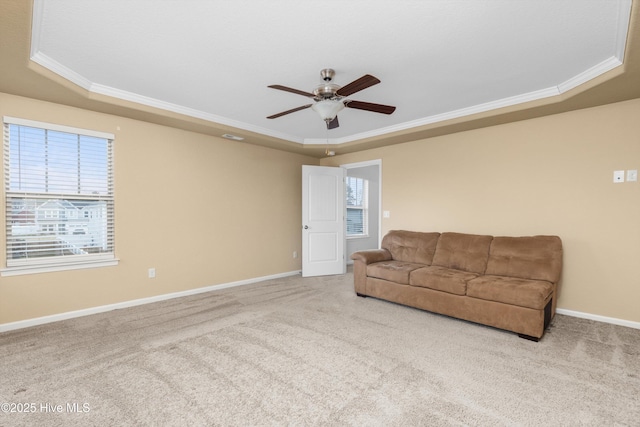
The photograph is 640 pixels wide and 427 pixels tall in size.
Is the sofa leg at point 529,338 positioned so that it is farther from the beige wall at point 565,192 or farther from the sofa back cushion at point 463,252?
the beige wall at point 565,192

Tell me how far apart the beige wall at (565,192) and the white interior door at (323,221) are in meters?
1.76

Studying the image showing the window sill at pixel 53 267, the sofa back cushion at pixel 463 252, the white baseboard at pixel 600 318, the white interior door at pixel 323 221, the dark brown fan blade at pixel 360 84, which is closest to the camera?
the dark brown fan blade at pixel 360 84

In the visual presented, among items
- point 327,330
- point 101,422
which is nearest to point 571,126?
point 327,330

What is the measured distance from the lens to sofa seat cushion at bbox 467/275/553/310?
9.33ft

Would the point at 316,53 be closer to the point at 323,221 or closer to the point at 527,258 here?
the point at 527,258

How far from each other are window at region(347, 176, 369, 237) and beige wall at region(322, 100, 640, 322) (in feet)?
9.42

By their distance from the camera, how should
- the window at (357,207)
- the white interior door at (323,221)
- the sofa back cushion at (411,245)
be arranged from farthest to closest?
the window at (357,207) < the white interior door at (323,221) < the sofa back cushion at (411,245)

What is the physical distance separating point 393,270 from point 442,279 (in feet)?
2.13

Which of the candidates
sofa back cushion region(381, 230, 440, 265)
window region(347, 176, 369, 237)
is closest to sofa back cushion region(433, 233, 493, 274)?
sofa back cushion region(381, 230, 440, 265)

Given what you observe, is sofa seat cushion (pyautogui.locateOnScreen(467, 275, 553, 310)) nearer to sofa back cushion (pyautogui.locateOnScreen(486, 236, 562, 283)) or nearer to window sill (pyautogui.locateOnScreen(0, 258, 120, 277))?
sofa back cushion (pyautogui.locateOnScreen(486, 236, 562, 283))

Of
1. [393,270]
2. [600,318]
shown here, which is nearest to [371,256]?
[393,270]

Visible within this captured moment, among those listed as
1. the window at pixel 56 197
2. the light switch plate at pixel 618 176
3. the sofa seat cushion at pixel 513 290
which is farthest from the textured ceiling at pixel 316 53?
the sofa seat cushion at pixel 513 290

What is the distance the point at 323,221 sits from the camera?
578 cm

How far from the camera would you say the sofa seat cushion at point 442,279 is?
3.35 metres
